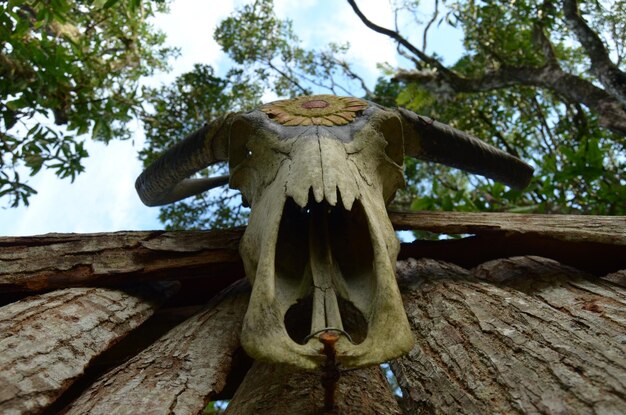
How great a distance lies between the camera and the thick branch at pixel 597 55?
5441mm

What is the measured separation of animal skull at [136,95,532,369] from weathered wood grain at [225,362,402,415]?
15 cm

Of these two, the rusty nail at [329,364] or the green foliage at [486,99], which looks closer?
the rusty nail at [329,364]

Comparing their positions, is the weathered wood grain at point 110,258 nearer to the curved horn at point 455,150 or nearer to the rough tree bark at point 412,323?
the rough tree bark at point 412,323

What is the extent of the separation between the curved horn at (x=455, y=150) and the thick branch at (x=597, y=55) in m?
3.06

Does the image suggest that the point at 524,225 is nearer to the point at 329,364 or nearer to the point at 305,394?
the point at 305,394

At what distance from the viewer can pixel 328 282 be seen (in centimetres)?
160

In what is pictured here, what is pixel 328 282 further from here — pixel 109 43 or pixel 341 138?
pixel 109 43

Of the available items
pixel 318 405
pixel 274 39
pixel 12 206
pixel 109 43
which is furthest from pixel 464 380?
pixel 274 39

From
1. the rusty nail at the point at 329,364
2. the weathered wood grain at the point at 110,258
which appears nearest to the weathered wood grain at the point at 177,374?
the weathered wood grain at the point at 110,258

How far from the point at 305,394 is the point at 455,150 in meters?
1.74

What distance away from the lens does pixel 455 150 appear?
2943 millimetres

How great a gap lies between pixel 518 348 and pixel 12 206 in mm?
5201

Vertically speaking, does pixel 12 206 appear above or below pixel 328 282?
above

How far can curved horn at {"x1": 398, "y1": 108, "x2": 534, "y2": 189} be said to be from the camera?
2.86 m
